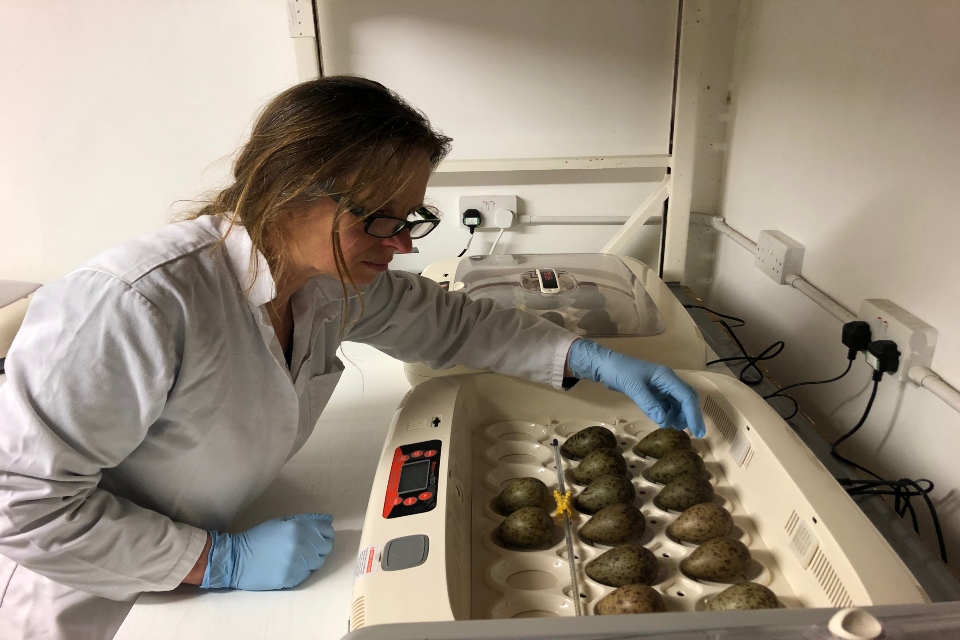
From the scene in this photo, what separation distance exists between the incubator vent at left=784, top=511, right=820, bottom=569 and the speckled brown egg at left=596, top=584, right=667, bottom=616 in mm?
156

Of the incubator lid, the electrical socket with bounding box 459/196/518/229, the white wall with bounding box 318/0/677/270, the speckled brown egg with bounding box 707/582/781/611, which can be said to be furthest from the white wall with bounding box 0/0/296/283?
the speckled brown egg with bounding box 707/582/781/611

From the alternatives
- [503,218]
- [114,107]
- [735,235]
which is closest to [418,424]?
[503,218]

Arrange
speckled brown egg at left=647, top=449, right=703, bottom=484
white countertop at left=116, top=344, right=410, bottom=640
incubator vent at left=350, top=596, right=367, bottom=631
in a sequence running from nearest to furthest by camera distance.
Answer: incubator vent at left=350, top=596, right=367, bottom=631
white countertop at left=116, top=344, right=410, bottom=640
speckled brown egg at left=647, top=449, right=703, bottom=484

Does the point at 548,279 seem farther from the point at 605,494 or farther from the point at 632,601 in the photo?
the point at 632,601

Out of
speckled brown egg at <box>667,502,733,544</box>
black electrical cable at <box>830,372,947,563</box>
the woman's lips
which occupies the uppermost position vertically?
the woman's lips

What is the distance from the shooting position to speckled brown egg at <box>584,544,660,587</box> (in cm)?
67

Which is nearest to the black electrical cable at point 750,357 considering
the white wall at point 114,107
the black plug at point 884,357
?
the black plug at point 884,357

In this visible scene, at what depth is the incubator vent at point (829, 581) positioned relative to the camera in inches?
23.0

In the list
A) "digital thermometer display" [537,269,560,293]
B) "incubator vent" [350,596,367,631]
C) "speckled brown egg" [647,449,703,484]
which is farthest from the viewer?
"digital thermometer display" [537,269,560,293]

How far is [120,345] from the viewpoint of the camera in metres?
0.65

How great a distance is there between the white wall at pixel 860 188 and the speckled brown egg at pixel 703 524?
389 millimetres

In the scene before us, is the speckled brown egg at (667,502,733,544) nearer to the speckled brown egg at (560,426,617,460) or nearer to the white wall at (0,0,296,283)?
the speckled brown egg at (560,426,617,460)

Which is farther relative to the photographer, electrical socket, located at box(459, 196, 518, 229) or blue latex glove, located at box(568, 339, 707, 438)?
electrical socket, located at box(459, 196, 518, 229)

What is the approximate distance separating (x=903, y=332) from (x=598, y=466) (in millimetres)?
504
